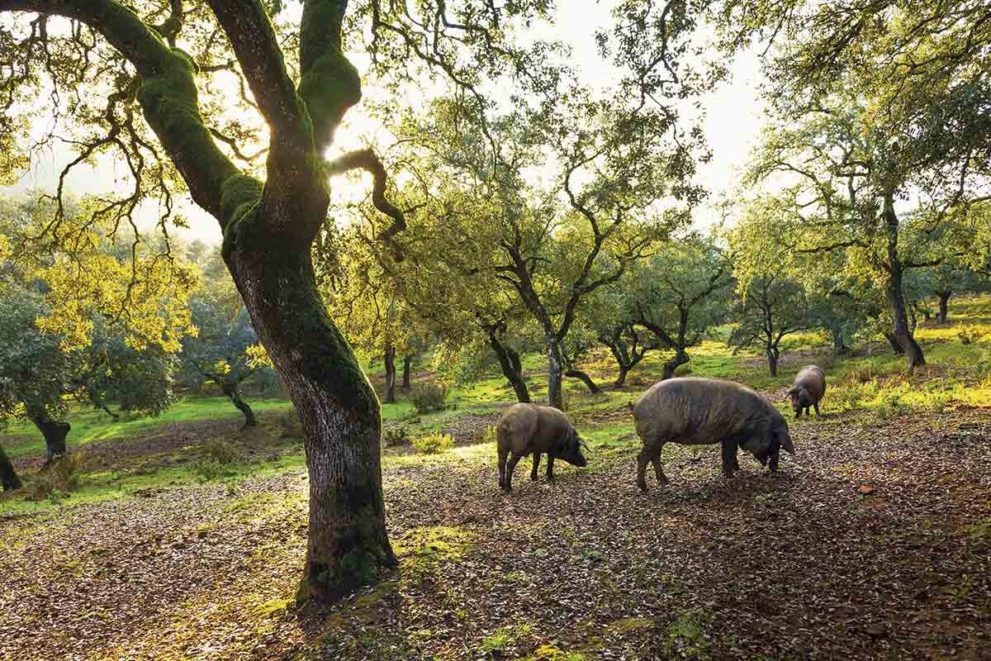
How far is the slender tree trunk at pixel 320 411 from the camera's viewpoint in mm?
8062

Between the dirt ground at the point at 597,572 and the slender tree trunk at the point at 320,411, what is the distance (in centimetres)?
55

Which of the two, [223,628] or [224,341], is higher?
[224,341]

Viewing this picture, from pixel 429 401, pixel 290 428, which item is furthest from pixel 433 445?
pixel 429 401

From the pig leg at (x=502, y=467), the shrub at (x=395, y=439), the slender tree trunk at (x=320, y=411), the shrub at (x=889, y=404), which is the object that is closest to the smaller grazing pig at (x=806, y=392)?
the shrub at (x=889, y=404)

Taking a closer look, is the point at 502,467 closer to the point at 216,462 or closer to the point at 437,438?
the point at 437,438

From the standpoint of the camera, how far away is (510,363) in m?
32.7

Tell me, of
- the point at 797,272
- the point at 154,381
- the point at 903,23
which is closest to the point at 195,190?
the point at 903,23

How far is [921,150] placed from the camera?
8.86 meters

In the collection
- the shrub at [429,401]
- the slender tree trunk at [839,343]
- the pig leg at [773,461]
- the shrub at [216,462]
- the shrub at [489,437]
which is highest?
the slender tree trunk at [839,343]

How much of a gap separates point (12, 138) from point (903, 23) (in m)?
22.6

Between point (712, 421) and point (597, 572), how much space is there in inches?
202

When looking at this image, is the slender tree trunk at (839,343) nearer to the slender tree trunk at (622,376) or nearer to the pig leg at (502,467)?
the slender tree trunk at (622,376)

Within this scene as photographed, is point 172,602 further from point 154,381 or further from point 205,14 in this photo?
point 154,381

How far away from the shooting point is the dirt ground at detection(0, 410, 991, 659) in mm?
6258
